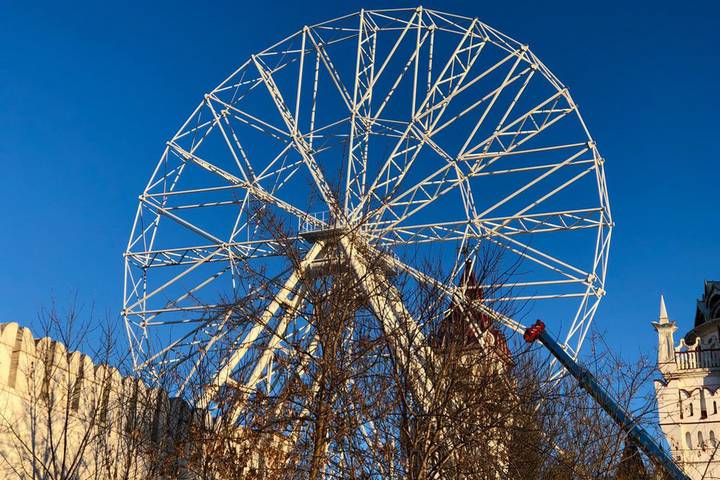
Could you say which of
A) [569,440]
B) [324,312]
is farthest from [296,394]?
[569,440]

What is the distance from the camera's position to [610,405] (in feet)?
92.3

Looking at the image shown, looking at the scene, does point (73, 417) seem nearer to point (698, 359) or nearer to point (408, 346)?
point (408, 346)

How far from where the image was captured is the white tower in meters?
53.1

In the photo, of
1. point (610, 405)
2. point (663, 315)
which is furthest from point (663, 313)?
point (610, 405)

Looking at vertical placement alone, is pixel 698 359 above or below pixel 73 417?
above

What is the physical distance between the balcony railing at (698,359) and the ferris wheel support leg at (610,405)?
58.6 feet

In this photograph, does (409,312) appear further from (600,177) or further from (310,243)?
(600,177)

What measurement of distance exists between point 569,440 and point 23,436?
1418 cm

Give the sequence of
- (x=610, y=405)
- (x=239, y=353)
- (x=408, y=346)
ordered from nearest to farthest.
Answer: (x=408, y=346) < (x=239, y=353) < (x=610, y=405)

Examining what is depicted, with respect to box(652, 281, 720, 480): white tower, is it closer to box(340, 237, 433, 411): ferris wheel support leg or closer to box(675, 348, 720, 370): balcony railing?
box(675, 348, 720, 370): balcony railing

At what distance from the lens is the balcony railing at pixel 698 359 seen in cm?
5697

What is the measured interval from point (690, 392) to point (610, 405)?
29.2 meters

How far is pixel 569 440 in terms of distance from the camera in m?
27.2

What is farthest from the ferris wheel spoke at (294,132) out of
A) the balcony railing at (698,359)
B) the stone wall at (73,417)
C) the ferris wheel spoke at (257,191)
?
the balcony railing at (698,359)
